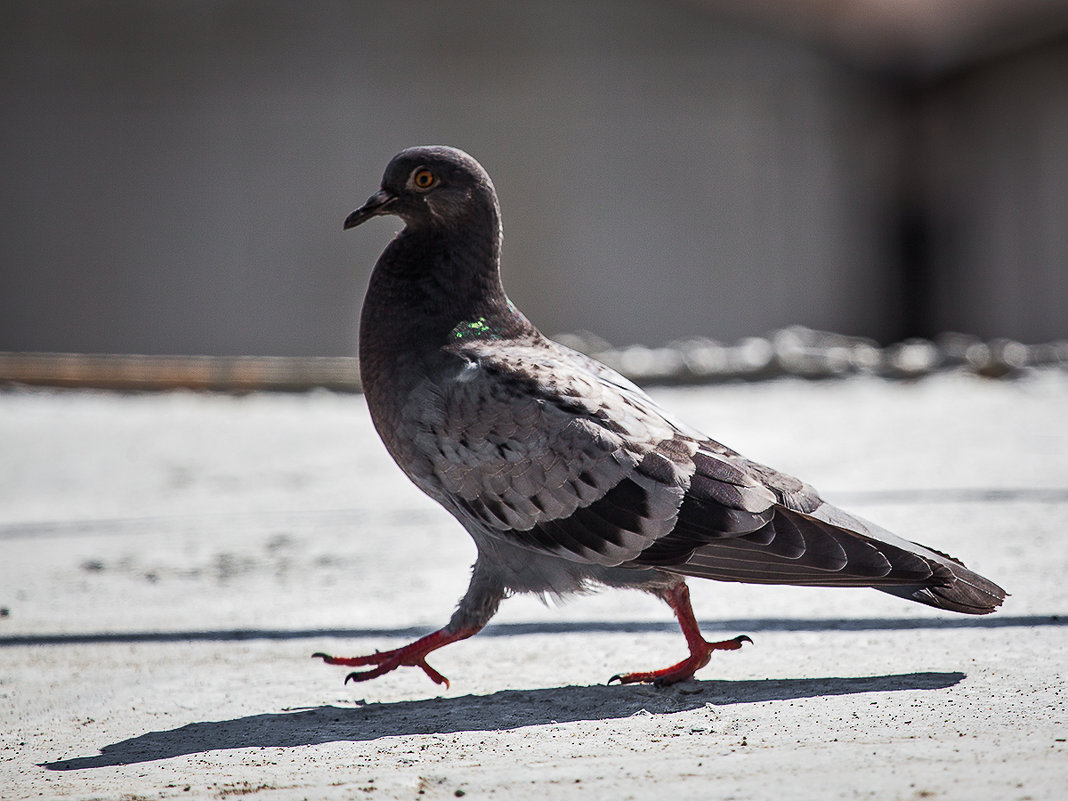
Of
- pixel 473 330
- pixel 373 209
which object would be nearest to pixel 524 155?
pixel 373 209

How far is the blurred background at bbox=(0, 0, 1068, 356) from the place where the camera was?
12.7m

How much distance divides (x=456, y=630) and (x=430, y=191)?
3.98 ft

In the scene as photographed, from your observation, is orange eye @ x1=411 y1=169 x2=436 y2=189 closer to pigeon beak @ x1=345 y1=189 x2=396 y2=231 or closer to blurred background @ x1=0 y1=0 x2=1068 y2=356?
pigeon beak @ x1=345 y1=189 x2=396 y2=231

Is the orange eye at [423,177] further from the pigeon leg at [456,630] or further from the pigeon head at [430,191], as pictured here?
the pigeon leg at [456,630]

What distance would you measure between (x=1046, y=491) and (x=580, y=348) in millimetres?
4406

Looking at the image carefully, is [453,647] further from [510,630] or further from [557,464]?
[557,464]

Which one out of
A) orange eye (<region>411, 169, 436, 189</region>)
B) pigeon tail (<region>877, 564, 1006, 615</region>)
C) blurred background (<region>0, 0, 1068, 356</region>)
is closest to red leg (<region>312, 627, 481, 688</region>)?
pigeon tail (<region>877, 564, 1006, 615</region>)

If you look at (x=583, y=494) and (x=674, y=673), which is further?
(x=674, y=673)

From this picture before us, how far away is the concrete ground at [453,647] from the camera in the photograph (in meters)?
2.46

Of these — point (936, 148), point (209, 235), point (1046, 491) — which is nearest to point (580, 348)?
point (1046, 491)

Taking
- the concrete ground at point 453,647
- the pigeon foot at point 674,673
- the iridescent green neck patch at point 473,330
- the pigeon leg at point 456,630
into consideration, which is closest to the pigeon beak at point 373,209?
the iridescent green neck patch at point 473,330

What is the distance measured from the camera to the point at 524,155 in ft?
44.2

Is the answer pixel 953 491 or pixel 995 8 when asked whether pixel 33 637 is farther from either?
pixel 995 8

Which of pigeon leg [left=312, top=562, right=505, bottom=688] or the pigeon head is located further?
the pigeon head
